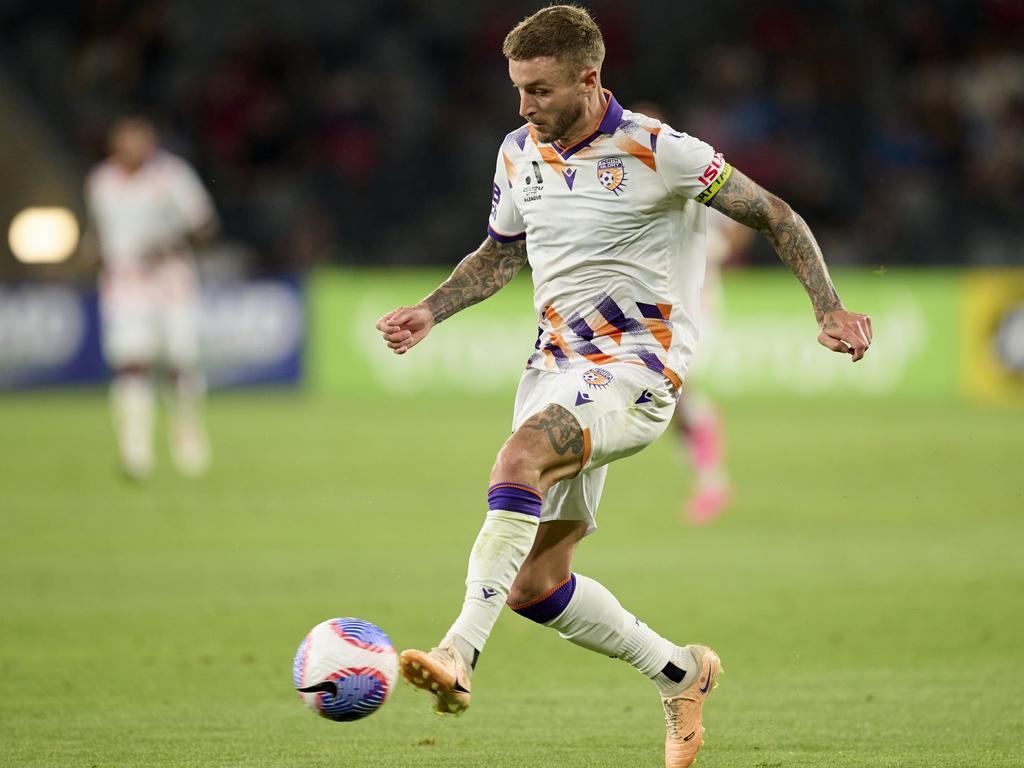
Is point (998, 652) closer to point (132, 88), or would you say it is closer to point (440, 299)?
point (440, 299)

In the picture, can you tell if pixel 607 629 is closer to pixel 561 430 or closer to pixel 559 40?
pixel 561 430

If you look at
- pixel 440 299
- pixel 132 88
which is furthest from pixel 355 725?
pixel 132 88

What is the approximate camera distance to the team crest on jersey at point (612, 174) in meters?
5.23

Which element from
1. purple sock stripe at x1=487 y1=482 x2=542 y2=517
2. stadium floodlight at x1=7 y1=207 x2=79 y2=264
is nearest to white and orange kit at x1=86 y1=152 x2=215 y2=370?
stadium floodlight at x1=7 y1=207 x2=79 y2=264

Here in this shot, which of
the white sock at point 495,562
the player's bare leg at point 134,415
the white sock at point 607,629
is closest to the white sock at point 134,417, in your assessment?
the player's bare leg at point 134,415

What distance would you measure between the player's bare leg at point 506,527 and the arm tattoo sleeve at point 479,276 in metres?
0.75

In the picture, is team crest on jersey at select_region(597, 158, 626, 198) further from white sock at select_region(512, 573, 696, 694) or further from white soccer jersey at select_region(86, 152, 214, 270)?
white soccer jersey at select_region(86, 152, 214, 270)

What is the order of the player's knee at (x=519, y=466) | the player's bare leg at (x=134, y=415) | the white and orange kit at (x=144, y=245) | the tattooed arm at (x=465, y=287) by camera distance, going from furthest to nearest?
1. the white and orange kit at (x=144, y=245)
2. the player's bare leg at (x=134, y=415)
3. the tattooed arm at (x=465, y=287)
4. the player's knee at (x=519, y=466)

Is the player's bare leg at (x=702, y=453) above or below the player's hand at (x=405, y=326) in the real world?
below

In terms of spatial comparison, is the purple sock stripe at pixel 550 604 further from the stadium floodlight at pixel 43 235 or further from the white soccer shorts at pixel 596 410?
the stadium floodlight at pixel 43 235

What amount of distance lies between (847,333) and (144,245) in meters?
10.3

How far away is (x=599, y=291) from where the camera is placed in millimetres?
5281

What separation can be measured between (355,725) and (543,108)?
2.37 m

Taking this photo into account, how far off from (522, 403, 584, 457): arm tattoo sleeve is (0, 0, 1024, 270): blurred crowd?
1758 centimetres
